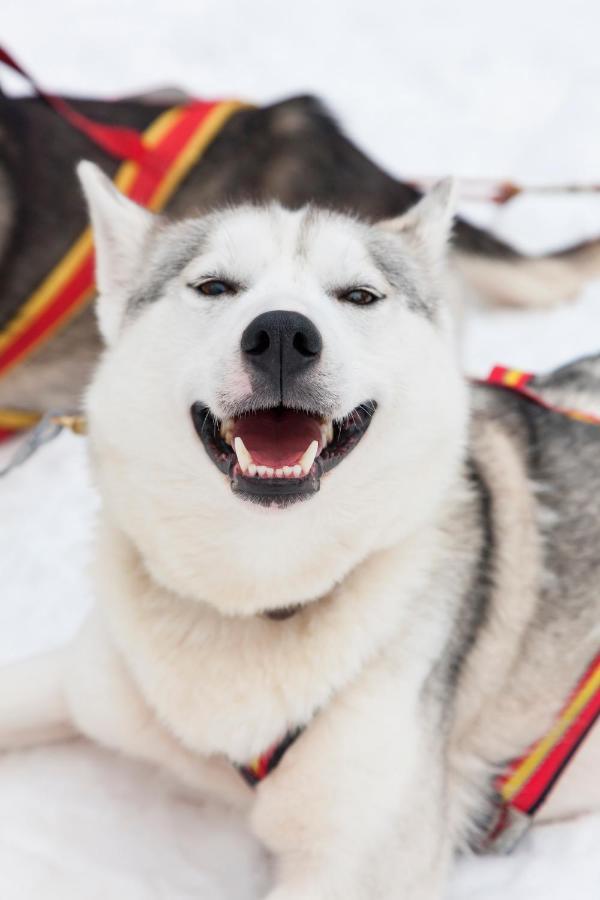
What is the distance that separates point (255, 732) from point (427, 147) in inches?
162

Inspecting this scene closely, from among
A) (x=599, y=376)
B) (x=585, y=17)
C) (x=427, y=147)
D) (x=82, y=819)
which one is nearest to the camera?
(x=82, y=819)

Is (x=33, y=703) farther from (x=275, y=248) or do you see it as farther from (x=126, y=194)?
(x=126, y=194)

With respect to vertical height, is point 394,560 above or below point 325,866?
above

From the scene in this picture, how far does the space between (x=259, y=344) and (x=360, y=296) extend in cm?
37

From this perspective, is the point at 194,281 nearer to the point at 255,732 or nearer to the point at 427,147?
the point at 255,732

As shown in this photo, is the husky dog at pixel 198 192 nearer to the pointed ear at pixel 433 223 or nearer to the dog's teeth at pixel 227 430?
the pointed ear at pixel 433 223

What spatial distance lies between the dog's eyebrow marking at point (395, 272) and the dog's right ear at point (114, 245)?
531mm

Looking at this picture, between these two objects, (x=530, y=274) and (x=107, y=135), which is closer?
(x=107, y=135)

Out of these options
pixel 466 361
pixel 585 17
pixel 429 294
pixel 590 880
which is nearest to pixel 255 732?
pixel 590 880

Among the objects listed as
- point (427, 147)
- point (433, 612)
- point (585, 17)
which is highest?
point (585, 17)

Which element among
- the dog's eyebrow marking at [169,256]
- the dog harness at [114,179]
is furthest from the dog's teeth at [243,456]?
the dog harness at [114,179]

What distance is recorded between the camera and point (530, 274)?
4031 mm

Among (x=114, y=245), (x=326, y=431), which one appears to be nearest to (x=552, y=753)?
(x=326, y=431)

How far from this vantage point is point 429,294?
219 cm
